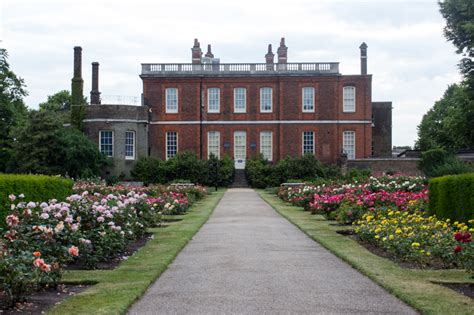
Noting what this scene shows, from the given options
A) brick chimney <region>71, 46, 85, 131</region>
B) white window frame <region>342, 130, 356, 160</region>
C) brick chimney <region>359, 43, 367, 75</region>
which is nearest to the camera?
brick chimney <region>71, 46, 85, 131</region>

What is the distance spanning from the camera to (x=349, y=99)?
182ft

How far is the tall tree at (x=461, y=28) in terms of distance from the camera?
37031 mm

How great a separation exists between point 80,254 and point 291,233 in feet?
21.3

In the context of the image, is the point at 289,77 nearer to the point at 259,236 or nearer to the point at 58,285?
the point at 259,236

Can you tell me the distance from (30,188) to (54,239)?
523 centimetres

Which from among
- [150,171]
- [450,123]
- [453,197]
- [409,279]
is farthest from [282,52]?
[409,279]

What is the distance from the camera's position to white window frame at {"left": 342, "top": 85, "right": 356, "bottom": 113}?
182ft

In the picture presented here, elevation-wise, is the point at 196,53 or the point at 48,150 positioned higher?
the point at 196,53

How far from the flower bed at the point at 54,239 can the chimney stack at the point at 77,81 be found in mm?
38496

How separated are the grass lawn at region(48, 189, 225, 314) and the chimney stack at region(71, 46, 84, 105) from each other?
37975 mm

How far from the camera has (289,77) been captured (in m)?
55.8

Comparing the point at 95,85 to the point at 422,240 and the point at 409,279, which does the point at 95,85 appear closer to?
the point at 422,240

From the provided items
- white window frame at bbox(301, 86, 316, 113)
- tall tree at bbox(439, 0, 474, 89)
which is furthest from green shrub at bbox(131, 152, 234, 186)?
tall tree at bbox(439, 0, 474, 89)

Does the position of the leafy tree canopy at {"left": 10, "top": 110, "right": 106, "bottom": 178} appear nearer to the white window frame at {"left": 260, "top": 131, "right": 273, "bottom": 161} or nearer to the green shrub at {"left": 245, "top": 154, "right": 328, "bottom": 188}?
the green shrub at {"left": 245, "top": 154, "right": 328, "bottom": 188}
